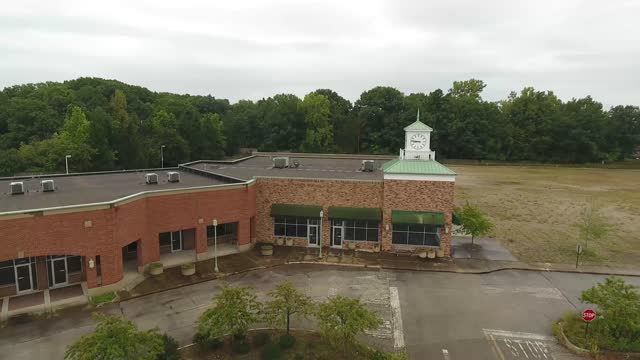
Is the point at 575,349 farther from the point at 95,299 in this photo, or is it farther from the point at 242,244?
the point at 95,299

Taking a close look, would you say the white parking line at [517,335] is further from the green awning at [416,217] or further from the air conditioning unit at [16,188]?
the air conditioning unit at [16,188]

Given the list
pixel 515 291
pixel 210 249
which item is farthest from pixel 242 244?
pixel 515 291

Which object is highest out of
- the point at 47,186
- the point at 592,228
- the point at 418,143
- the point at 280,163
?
the point at 418,143

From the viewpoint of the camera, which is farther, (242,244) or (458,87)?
(458,87)

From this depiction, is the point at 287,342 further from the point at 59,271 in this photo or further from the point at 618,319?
the point at 59,271

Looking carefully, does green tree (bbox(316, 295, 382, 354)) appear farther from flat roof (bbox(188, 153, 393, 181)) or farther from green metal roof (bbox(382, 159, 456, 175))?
flat roof (bbox(188, 153, 393, 181))

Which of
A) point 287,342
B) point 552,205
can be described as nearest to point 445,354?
point 287,342

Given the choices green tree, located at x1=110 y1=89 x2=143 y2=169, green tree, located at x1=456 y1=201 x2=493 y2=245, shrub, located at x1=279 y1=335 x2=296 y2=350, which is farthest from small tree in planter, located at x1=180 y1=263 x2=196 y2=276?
green tree, located at x1=110 y1=89 x2=143 y2=169
